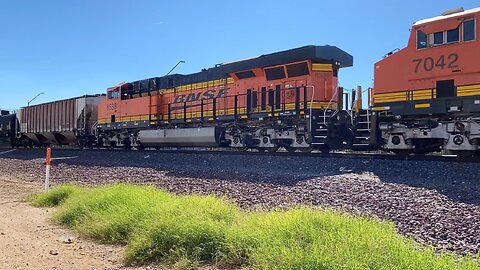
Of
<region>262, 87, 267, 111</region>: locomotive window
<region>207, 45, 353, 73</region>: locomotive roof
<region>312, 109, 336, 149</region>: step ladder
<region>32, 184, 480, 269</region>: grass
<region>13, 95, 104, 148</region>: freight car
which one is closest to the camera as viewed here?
<region>32, 184, 480, 269</region>: grass

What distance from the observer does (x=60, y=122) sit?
25.7 meters

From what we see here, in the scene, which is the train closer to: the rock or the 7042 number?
the 7042 number

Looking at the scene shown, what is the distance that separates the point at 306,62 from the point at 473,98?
5.19m

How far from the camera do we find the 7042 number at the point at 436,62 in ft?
30.8

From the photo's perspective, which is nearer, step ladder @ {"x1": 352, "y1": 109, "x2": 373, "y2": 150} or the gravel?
the gravel

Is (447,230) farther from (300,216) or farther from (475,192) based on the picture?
(475,192)

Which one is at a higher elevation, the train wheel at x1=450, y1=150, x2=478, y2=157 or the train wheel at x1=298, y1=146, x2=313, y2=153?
the train wheel at x1=450, y1=150, x2=478, y2=157

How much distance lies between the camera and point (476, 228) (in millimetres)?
4156

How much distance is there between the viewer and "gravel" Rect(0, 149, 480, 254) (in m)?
4.49

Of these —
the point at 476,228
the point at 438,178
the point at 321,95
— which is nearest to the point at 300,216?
the point at 476,228

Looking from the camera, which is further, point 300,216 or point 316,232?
point 300,216

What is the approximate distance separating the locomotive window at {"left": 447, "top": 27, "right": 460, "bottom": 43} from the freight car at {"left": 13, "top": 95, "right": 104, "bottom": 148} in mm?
19069

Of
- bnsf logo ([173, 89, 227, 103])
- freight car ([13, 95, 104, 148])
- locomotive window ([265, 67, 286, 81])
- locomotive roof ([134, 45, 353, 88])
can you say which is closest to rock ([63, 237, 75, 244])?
locomotive roof ([134, 45, 353, 88])

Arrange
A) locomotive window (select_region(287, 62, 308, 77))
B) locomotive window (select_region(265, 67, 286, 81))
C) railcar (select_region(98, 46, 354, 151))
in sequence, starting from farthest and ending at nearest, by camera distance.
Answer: locomotive window (select_region(265, 67, 286, 81)), locomotive window (select_region(287, 62, 308, 77)), railcar (select_region(98, 46, 354, 151))
